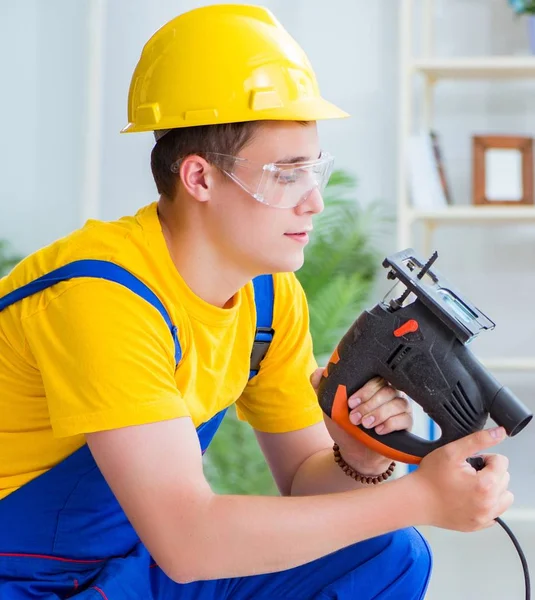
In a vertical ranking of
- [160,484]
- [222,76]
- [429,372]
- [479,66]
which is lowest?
[160,484]

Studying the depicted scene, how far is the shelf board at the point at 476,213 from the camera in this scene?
9.21 feet

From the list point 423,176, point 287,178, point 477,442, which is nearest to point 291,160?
point 287,178

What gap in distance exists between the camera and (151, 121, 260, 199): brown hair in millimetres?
1528

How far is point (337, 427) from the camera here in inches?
63.6

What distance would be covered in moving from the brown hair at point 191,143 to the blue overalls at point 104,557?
27 centimetres

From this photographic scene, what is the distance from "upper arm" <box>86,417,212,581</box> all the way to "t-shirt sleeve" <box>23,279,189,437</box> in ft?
0.08

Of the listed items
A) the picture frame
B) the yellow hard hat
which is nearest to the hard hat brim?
the yellow hard hat

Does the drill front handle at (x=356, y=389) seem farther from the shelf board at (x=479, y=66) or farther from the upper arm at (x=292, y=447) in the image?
the shelf board at (x=479, y=66)

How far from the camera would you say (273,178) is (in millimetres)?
1502

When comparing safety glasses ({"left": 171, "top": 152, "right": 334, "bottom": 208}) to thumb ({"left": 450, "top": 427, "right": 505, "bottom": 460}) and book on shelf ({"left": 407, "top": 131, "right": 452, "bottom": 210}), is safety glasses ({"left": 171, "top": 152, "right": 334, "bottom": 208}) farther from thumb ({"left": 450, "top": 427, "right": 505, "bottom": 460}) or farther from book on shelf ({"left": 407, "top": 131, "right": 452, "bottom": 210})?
book on shelf ({"left": 407, "top": 131, "right": 452, "bottom": 210})

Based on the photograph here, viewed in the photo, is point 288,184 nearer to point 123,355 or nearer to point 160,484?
point 123,355

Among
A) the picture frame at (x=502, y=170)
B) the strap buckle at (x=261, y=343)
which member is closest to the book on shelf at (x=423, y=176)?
the picture frame at (x=502, y=170)

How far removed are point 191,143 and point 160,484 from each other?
0.59 meters

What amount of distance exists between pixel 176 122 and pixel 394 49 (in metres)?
1.94
